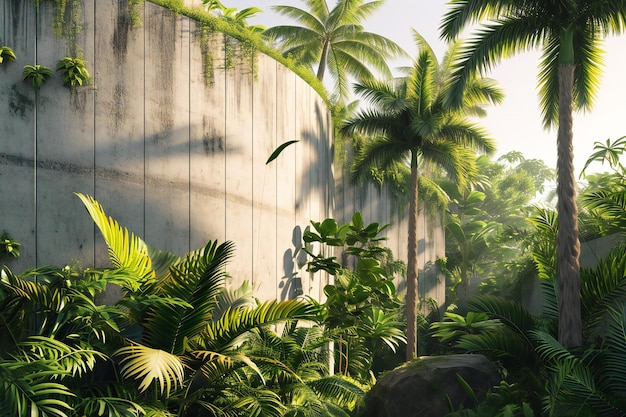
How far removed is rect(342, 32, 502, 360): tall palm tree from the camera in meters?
14.9

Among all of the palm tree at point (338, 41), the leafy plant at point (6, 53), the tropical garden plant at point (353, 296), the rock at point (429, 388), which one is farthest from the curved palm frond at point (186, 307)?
the palm tree at point (338, 41)

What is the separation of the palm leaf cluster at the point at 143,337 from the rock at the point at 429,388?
1.60 meters

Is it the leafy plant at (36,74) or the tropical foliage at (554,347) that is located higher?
the leafy plant at (36,74)

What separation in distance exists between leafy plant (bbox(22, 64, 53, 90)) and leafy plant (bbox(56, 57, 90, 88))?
19 cm

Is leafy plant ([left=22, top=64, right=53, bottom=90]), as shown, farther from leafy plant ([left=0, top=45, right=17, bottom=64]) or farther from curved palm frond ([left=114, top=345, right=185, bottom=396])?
curved palm frond ([left=114, top=345, right=185, bottom=396])

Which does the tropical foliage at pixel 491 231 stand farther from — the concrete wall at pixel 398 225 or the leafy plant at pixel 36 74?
the leafy plant at pixel 36 74

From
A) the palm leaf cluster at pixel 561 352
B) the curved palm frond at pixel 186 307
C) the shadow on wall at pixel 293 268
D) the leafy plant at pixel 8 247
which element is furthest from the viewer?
the shadow on wall at pixel 293 268

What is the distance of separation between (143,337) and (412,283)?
8.92m

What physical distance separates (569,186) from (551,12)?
2678mm

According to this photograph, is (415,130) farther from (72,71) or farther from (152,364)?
(152,364)

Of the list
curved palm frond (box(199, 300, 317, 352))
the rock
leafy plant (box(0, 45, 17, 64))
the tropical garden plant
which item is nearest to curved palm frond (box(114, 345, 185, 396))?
curved palm frond (box(199, 300, 317, 352))

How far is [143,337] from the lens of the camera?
24.0 ft

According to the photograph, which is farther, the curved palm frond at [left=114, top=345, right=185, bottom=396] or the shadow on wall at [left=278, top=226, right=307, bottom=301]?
the shadow on wall at [left=278, top=226, right=307, bottom=301]

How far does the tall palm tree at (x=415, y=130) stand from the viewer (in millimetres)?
14859
